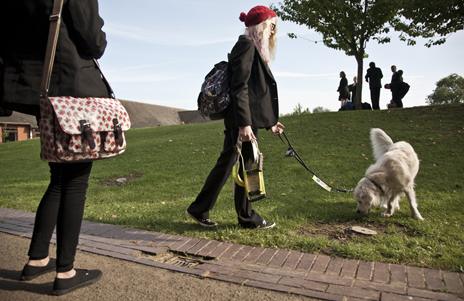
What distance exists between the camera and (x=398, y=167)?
5.27 m

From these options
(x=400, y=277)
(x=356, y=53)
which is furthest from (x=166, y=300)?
(x=356, y=53)

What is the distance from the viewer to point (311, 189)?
22.0 feet

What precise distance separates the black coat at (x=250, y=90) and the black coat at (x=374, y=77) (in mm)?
15066

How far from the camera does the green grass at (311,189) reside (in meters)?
3.92

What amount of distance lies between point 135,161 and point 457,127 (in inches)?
354

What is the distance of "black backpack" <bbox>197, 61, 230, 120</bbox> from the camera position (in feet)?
13.0

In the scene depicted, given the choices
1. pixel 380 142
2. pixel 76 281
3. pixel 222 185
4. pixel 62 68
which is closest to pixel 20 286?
pixel 76 281

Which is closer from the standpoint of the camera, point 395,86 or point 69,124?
point 69,124

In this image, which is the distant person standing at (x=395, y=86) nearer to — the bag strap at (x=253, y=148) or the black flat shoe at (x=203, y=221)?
the bag strap at (x=253, y=148)

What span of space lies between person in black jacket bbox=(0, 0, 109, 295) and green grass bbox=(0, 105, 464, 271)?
5.35 ft

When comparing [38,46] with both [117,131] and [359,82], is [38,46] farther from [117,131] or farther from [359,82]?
[359,82]

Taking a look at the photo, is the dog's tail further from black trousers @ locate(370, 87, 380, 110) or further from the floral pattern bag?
black trousers @ locate(370, 87, 380, 110)

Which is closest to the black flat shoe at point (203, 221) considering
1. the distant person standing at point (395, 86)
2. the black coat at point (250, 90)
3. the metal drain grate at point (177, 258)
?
the metal drain grate at point (177, 258)

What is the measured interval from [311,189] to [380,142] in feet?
4.44
